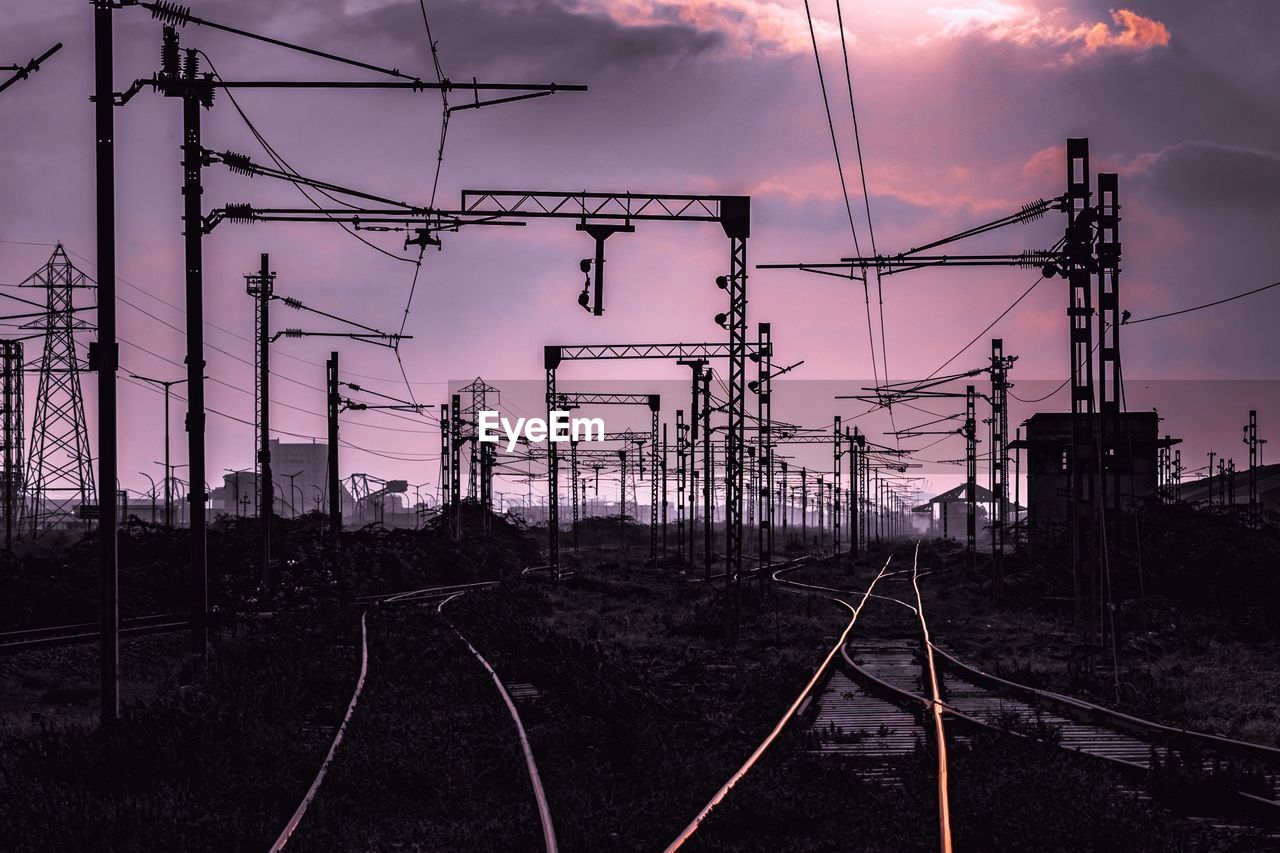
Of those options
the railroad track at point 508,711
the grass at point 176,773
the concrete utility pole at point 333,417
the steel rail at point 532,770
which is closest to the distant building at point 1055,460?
the concrete utility pole at point 333,417

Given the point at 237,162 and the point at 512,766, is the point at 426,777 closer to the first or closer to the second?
the point at 512,766

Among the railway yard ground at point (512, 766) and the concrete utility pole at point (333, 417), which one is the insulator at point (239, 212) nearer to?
the railway yard ground at point (512, 766)

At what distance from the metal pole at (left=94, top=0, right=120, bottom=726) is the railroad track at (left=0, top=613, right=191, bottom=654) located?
9.54 meters

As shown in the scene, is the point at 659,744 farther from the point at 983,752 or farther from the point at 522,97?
the point at 522,97

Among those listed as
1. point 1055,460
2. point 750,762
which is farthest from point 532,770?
point 1055,460

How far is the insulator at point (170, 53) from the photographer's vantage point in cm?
1761

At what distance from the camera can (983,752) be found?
12.2 metres

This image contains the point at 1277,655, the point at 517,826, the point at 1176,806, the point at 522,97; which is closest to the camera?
the point at 517,826

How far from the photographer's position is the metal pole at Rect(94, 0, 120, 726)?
533 inches

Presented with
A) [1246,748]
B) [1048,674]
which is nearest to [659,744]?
[1246,748]

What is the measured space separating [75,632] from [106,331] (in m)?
15.0

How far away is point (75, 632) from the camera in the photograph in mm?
26125

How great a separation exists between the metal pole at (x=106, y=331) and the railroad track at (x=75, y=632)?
954 centimetres

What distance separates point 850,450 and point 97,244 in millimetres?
58627
